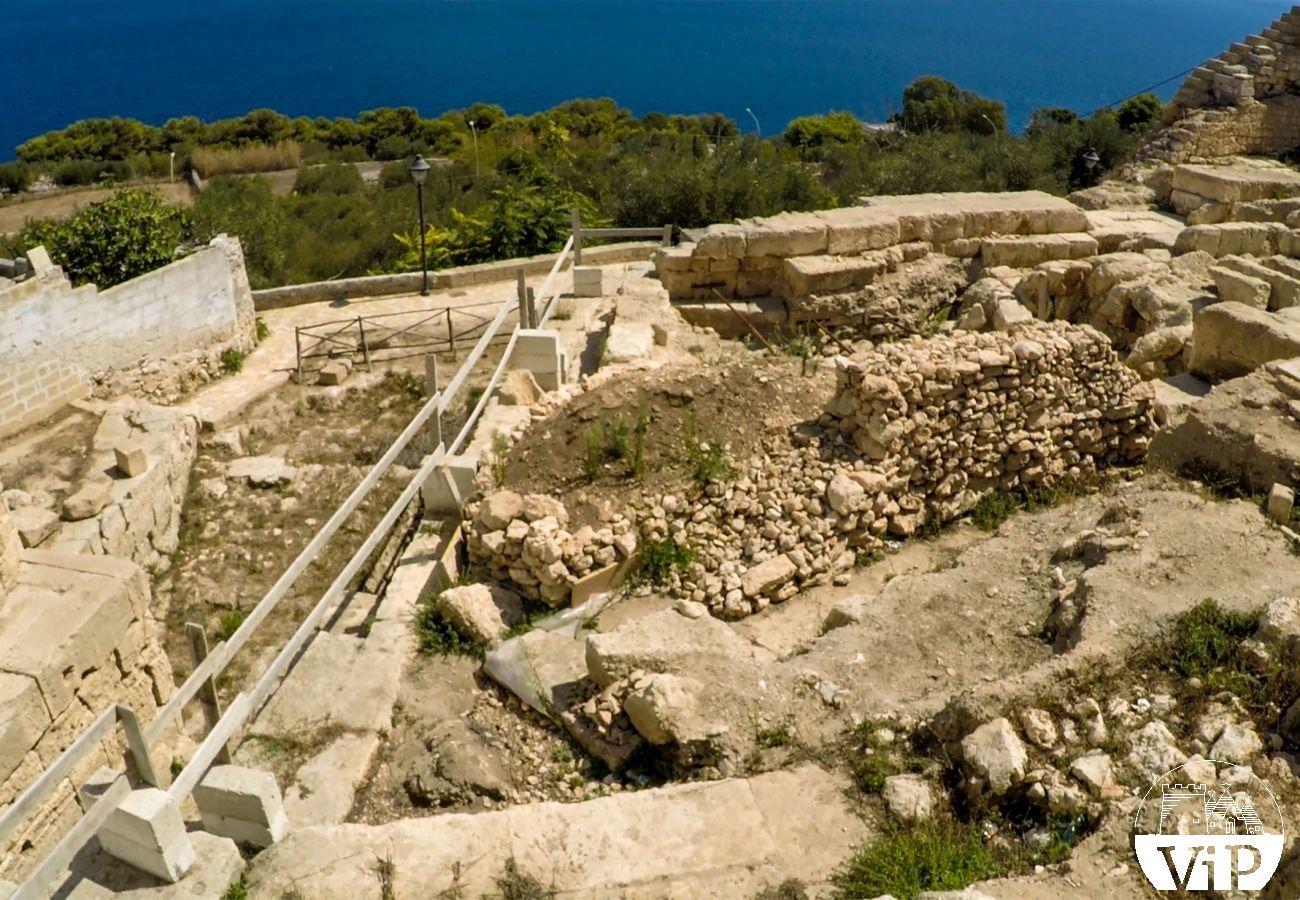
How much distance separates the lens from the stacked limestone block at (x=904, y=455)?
25.7ft

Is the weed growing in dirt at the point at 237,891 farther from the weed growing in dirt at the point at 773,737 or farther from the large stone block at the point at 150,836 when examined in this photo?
the weed growing in dirt at the point at 773,737

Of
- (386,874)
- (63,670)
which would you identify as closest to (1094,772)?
(386,874)

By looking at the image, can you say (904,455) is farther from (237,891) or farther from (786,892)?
(237,891)

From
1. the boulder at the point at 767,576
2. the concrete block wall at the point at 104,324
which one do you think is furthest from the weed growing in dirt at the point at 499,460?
the concrete block wall at the point at 104,324

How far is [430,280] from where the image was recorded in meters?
15.1

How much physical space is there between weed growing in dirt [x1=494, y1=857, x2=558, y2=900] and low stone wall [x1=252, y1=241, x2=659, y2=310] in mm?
11568

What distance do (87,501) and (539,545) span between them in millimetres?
4509

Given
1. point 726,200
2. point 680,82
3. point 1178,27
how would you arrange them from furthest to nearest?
point 1178,27 < point 680,82 < point 726,200

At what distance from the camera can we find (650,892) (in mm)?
4684

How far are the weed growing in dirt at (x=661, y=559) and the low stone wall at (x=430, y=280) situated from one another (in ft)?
27.7

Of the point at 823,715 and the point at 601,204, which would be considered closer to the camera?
the point at 823,715

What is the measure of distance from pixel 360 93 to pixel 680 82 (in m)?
28.7

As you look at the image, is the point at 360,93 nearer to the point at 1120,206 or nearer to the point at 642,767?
the point at 1120,206

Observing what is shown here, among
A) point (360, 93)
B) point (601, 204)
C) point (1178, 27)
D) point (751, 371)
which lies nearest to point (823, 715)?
point (751, 371)
